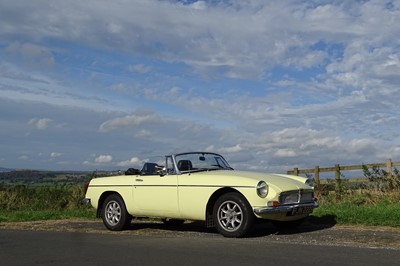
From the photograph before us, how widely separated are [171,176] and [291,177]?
240 centimetres

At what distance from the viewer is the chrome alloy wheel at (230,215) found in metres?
9.25

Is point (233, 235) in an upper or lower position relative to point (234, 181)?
lower

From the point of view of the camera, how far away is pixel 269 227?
35.7 ft

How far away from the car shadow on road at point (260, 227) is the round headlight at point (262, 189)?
0.70 meters

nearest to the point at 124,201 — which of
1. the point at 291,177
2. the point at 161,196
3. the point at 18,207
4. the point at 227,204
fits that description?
the point at 161,196

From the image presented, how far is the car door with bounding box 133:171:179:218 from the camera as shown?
10234 millimetres

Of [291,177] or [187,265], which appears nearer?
[187,265]

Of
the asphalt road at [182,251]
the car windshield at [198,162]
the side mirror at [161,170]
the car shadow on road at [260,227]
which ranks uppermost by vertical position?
the car windshield at [198,162]

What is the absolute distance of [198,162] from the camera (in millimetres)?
10688

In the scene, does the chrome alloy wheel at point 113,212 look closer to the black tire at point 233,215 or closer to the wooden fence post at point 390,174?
the black tire at point 233,215

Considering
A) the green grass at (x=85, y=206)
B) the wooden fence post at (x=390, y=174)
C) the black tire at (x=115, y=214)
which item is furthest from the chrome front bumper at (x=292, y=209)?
the wooden fence post at (x=390, y=174)

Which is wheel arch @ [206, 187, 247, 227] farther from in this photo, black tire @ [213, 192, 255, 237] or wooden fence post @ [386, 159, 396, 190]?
wooden fence post @ [386, 159, 396, 190]

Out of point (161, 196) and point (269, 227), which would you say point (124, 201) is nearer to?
point (161, 196)

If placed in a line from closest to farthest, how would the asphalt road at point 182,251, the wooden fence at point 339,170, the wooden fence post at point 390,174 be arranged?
1. the asphalt road at point 182,251
2. the wooden fence post at point 390,174
3. the wooden fence at point 339,170
